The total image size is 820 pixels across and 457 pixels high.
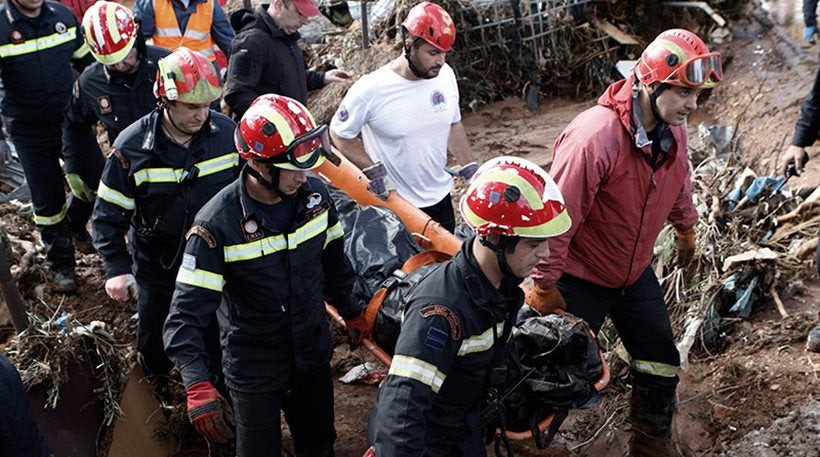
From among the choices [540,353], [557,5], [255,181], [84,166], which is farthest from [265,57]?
[557,5]

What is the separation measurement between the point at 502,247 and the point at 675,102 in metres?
1.19

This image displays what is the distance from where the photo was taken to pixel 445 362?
263 centimetres

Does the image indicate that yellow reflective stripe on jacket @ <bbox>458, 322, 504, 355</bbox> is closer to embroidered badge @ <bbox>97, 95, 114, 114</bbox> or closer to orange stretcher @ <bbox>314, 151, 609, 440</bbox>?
orange stretcher @ <bbox>314, 151, 609, 440</bbox>

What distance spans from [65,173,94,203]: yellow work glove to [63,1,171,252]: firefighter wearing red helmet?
0.21 metres

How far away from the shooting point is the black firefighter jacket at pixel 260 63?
195 inches

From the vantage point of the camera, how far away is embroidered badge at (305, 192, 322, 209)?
11.0ft

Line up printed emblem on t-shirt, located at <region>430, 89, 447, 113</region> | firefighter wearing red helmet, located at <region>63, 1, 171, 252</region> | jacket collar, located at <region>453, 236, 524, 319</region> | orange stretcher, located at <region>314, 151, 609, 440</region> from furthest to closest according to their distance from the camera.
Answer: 1. printed emblem on t-shirt, located at <region>430, 89, 447, 113</region>
2. firefighter wearing red helmet, located at <region>63, 1, 171, 252</region>
3. orange stretcher, located at <region>314, 151, 609, 440</region>
4. jacket collar, located at <region>453, 236, 524, 319</region>

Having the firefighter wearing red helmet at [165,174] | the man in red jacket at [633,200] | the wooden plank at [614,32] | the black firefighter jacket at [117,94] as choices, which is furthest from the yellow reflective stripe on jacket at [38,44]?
the wooden plank at [614,32]

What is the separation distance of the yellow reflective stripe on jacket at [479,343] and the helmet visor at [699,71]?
1.33 metres

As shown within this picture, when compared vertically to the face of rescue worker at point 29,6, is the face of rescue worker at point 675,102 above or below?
below

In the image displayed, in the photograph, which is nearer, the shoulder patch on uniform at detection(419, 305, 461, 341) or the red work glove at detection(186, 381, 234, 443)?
the shoulder patch on uniform at detection(419, 305, 461, 341)

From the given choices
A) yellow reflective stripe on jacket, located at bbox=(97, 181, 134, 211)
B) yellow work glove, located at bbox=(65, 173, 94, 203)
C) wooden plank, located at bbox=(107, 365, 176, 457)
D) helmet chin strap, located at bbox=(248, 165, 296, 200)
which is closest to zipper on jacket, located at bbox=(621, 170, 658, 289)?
helmet chin strap, located at bbox=(248, 165, 296, 200)

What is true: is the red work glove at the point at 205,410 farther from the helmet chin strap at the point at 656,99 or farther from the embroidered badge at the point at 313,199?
the helmet chin strap at the point at 656,99

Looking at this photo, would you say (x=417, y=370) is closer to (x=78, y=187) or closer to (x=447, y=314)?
(x=447, y=314)
